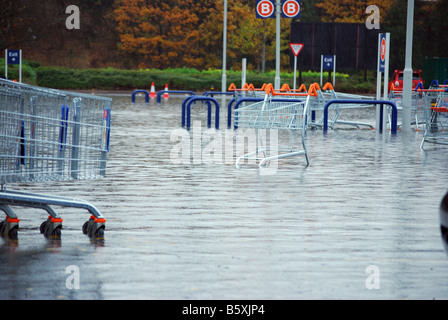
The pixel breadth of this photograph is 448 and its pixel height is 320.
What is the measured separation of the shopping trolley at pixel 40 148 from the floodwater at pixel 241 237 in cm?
16

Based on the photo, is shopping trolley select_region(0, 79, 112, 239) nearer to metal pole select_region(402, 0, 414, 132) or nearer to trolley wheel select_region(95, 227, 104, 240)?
trolley wheel select_region(95, 227, 104, 240)

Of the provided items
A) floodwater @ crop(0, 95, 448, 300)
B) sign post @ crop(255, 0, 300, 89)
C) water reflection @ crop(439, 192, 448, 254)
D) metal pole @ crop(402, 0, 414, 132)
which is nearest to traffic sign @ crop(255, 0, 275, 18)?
sign post @ crop(255, 0, 300, 89)

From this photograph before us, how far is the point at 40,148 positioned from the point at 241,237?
1.67m

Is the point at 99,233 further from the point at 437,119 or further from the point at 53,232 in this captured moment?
the point at 437,119

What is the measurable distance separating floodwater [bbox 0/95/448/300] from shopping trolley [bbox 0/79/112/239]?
158mm

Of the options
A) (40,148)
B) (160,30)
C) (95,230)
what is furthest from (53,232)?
(160,30)

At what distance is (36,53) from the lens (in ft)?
225

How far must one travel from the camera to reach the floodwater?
4.88 m

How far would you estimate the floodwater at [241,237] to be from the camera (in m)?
4.88

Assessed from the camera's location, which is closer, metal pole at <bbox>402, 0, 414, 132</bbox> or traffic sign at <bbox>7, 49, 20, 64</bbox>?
metal pole at <bbox>402, 0, 414, 132</bbox>

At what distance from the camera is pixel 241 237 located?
6441 mm

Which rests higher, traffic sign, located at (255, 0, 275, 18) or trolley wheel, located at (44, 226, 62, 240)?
traffic sign, located at (255, 0, 275, 18)

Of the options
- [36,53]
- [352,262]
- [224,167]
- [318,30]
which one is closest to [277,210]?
[352,262]

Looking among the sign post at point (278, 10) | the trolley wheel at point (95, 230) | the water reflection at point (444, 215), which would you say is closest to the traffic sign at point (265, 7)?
the sign post at point (278, 10)
